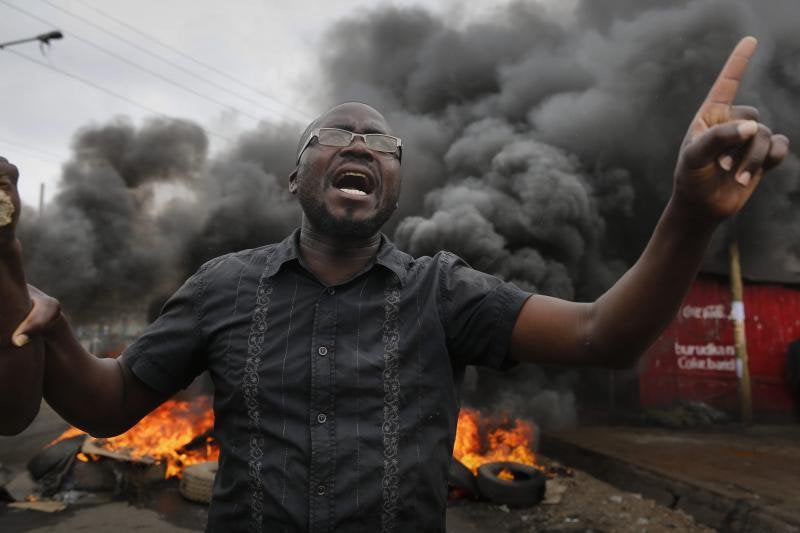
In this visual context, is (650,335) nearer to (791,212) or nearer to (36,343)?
(36,343)

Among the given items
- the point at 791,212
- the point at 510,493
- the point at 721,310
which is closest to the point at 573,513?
the point at 510,493

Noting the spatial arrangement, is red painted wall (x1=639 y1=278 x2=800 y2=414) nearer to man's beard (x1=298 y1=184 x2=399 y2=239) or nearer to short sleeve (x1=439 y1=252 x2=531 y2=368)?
short sleeve (x1=439 y1=252 x2=531 y2=368)

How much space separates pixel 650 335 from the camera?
1268 millimetres

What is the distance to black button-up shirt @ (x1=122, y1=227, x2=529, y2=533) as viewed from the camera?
129cm

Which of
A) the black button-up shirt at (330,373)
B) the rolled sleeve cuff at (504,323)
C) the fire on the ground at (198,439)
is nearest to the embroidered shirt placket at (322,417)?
the black button-up shirt at (330,373)

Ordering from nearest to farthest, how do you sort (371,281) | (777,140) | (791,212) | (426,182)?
(777,140), (371,281), (791,212), (426,182)

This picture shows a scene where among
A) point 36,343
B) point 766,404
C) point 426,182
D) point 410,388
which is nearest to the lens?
point 36,343

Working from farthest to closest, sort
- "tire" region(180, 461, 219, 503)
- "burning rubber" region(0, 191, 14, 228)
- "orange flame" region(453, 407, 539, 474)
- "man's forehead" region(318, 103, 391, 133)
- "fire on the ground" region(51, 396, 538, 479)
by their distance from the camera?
"orange flame" region(453, 407, 539, 474) < "fire on the ground" region(51, 396, 538, 479) < "tire" region(180, 461, 219, 503) < "man's forehead" region(318, 103, 391, 133) < "burning rubber" region(0, 191, 14, 228)

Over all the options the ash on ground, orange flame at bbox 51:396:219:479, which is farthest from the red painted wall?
orange flame at bbox 51:396:219:479

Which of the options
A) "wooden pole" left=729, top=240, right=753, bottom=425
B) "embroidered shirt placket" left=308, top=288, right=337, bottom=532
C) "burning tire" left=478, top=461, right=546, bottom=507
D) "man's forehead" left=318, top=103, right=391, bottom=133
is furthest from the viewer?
"wooden pole" left=729, top=240, right=753, bottom=425

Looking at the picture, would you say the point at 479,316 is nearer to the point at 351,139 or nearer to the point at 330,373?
the point at 330,373

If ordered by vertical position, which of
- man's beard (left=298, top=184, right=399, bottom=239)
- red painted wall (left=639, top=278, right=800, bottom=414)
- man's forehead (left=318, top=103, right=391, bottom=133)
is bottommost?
red painted wall (left=639, top=278, right=800, bottom=414)

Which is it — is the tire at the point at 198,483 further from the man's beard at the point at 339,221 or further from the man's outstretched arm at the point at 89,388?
the man's beard at the point at 339,221

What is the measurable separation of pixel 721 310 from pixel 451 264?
11712 mm
